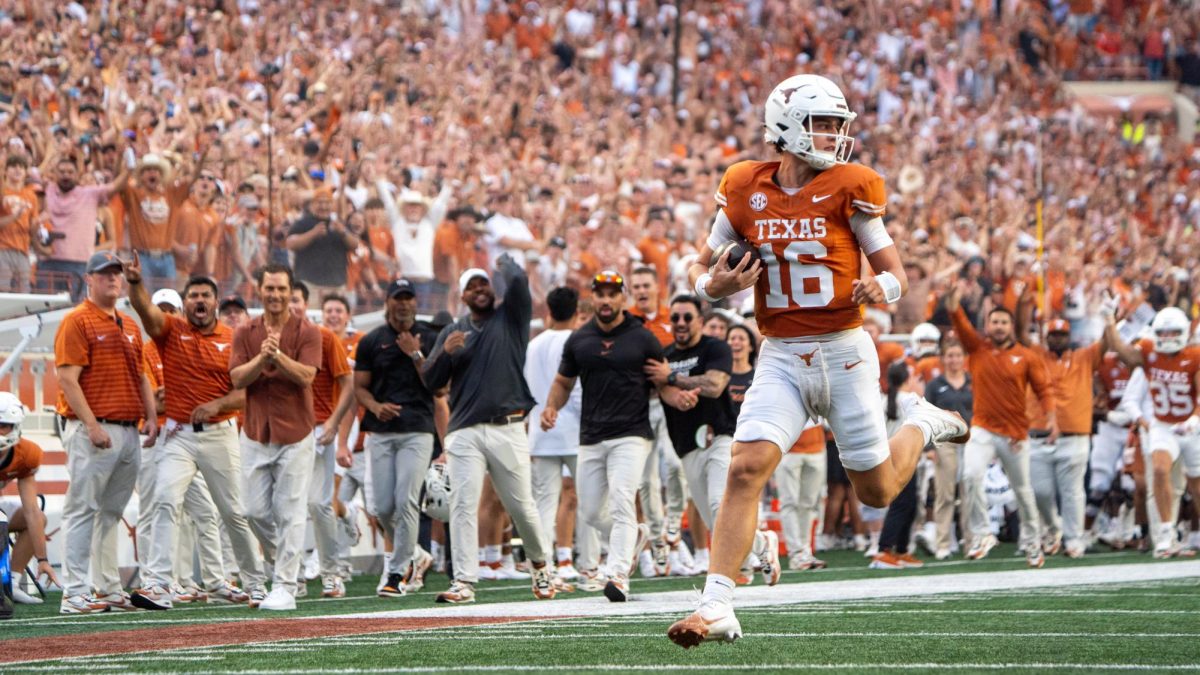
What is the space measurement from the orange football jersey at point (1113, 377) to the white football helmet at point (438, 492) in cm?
708

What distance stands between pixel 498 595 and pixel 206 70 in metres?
9.45

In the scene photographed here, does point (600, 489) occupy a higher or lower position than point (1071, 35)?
lower

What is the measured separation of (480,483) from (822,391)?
166 inches

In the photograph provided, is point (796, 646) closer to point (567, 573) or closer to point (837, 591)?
point (837, 591)

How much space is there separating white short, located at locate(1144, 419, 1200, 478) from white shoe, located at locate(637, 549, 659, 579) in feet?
15.5

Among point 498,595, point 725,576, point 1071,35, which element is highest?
point 1071,35

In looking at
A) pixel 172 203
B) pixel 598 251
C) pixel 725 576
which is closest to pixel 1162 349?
pixel 598 251

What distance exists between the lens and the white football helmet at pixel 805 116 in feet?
23.1

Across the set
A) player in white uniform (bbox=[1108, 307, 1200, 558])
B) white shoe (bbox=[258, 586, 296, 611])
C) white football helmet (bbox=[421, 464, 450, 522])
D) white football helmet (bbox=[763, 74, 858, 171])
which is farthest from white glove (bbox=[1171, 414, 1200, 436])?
white football helmet (bbox=[763, 74, 858, 171])

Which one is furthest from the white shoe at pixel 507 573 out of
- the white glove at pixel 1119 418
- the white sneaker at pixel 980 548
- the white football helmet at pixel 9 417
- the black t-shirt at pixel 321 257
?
the white glove at pixel 1119 418

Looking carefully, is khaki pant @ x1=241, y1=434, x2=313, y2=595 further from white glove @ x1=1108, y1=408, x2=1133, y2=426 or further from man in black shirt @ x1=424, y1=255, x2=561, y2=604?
white glove @ x1=1108, y1=408, x2=1133, y2=426

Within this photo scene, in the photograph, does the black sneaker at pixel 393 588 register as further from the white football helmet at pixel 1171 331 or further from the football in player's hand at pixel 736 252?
the white football helmet at pixel 1171 331

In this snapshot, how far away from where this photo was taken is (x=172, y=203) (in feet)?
49.1

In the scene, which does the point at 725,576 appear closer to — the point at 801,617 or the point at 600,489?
the point at 801,617
